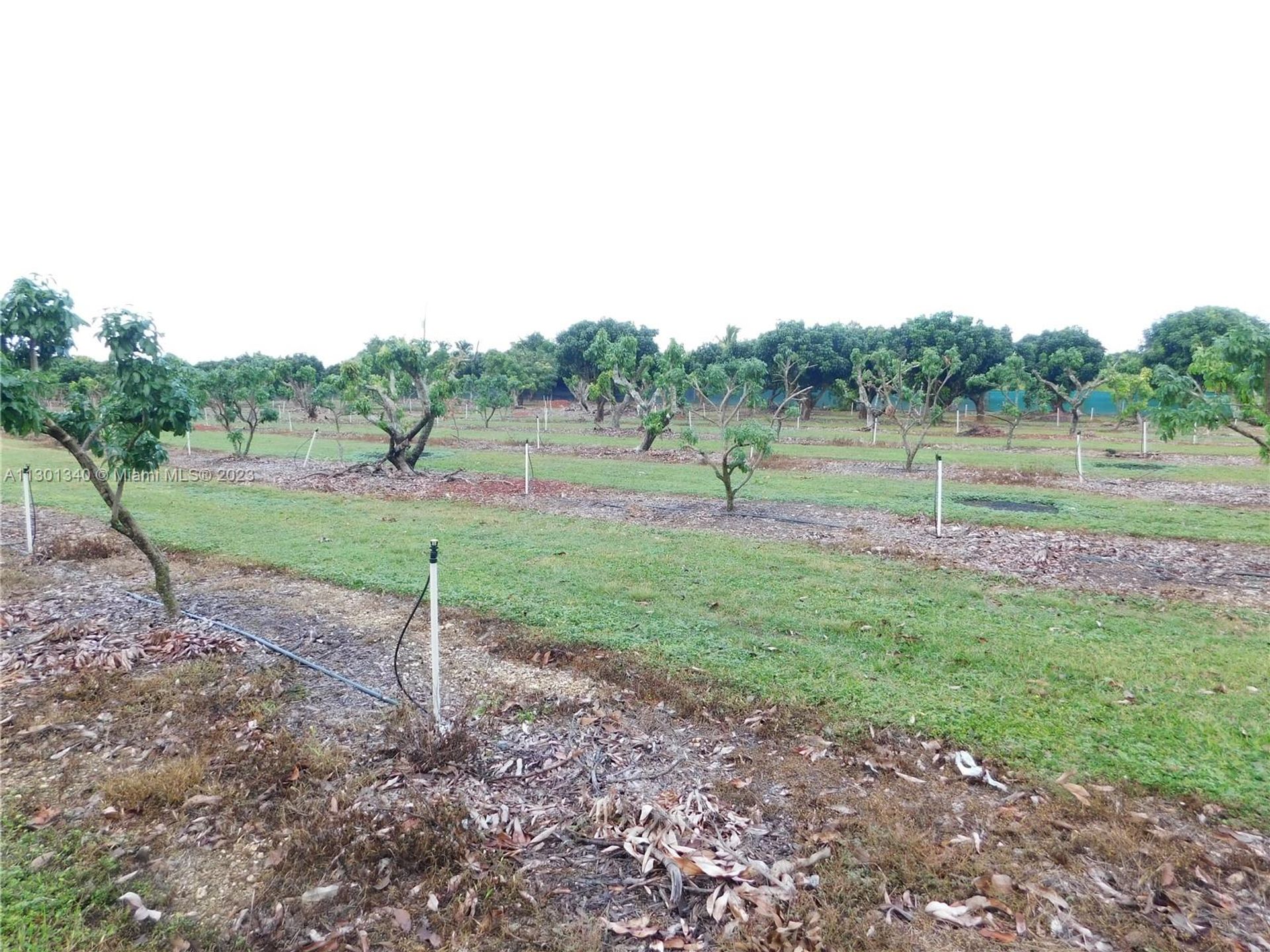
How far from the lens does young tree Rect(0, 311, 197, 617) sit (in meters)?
5.88

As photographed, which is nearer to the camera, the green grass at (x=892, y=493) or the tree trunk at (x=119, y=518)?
the tree trunk at (x=119, y=518)

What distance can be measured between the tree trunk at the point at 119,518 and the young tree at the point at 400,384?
1173cm

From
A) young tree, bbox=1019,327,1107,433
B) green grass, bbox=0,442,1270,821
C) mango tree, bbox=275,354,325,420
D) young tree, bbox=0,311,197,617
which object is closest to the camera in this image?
green grass, bbox=0,442,1270,821

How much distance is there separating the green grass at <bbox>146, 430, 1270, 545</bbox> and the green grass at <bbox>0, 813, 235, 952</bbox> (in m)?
11.8

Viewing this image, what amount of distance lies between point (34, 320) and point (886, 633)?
25.2 feet

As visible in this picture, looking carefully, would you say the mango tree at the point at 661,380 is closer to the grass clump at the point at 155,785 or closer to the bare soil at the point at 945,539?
the bare soil at the point at 945,539

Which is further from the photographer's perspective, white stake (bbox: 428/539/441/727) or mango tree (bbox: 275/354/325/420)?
mango tree (bbox: 275/354/325/420)

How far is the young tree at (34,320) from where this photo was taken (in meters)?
5.43

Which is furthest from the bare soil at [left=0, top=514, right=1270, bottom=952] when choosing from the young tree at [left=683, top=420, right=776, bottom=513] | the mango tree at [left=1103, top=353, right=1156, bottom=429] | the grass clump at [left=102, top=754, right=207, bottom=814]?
the mango tree at [left=1103, top=353, right=1156, bottom=429]

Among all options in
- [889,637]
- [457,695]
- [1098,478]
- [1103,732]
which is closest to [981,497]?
[1098,478]

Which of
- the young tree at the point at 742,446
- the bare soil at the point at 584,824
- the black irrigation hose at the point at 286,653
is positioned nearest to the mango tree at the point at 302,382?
the young tree at the point at 742,446

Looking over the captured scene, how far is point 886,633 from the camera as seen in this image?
629cm

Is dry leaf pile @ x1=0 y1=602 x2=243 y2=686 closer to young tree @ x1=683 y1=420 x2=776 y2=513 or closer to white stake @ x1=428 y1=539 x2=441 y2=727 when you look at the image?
white stake @ x1=428 y1=539 x2=441 y2=727

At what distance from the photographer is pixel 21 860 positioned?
130 inches
